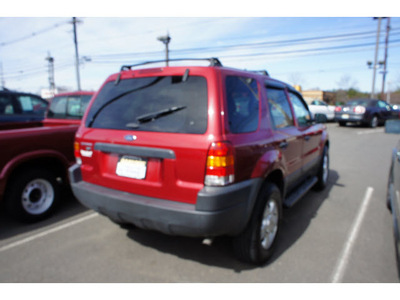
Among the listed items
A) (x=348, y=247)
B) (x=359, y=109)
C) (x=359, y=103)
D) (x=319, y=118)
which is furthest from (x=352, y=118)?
(x=348, y=247)

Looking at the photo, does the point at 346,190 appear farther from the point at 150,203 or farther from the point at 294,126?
the point at 150,203

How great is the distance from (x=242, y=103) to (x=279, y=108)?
2.92 ft

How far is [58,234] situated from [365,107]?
1654cm

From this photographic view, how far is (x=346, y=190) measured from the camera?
5.07 meters

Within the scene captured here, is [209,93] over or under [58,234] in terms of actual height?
over

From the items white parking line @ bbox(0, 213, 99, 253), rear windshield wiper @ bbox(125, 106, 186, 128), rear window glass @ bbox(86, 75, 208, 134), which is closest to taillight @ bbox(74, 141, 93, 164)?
rear window glass @ bbox(86, 75, 208, 134)

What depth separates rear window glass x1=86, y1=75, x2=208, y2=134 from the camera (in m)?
2.23

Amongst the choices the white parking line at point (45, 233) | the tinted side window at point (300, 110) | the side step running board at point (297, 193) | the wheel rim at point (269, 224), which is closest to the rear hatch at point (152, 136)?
the wheel rim at point (269, 224)

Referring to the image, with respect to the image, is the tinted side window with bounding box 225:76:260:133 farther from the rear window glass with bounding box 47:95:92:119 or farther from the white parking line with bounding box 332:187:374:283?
the rear window glass with bounding box 47:95:92:119

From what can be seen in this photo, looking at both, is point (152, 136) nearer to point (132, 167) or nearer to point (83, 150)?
point (132, 167)

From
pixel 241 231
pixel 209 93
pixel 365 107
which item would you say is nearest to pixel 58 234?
pixel 241 231

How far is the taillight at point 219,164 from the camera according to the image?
6.82ft

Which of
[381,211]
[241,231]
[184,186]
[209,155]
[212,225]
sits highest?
[209,155]

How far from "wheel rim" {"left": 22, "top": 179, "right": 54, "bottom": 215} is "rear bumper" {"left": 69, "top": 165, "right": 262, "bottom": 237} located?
1700 millimetres
